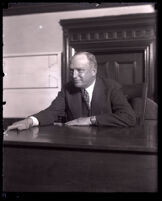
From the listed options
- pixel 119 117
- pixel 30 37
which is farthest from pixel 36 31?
pixel 119 117

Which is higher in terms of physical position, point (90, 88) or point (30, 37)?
point (30, 37)

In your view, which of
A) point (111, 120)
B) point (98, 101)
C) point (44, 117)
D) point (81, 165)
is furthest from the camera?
point (98, 101)

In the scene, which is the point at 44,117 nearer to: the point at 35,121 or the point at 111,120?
the point at 35,121

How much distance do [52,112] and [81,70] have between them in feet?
1.53

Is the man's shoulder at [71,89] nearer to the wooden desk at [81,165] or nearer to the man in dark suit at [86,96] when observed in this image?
the man in dark suit at [86,96]

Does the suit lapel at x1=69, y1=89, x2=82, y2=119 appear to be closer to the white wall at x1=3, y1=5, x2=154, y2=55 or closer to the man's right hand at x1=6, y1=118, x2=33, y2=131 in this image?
the man's right hand at x1=6, y1=118, x2=33, y2=131

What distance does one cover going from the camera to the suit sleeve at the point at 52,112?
1.87 metres

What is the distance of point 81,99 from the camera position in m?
2.21

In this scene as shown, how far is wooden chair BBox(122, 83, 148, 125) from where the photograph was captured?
244 cm

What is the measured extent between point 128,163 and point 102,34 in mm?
3426

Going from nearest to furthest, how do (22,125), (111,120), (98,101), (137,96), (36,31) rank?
(22,125) → (111,120) → (98,101) → (137,96) → (36,31)

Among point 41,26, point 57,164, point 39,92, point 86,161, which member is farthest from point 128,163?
point 41,26

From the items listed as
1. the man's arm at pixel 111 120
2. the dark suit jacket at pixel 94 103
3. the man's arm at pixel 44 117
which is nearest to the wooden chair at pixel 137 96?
the dark suit jacket at pixel 94 103

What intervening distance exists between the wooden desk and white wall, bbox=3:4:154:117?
3.26 m
